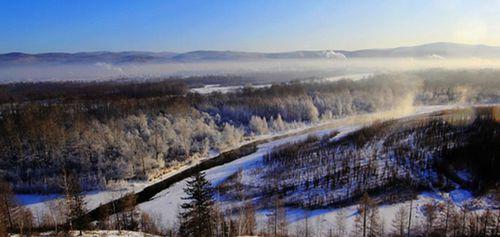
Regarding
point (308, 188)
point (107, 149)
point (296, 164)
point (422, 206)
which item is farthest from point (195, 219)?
point (107, 149)

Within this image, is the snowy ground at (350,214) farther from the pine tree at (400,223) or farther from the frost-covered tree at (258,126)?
the frost-covered tree at (258,126)

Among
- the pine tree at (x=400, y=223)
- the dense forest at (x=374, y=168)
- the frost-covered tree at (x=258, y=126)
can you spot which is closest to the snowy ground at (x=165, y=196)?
the dense forest at (x=374, y=168)

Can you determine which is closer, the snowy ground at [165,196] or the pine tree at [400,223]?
the pine tree at [400,223]

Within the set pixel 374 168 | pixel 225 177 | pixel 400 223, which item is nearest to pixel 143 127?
pixel 225 177

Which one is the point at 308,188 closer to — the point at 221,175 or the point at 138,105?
the point at 221,175

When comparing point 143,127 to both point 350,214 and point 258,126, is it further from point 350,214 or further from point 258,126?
point 350,214

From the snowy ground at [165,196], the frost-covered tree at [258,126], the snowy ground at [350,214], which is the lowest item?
the snowy ground at [350,214]
